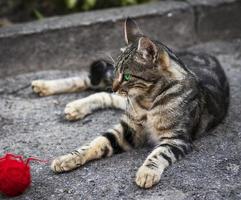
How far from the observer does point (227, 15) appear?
18.2ft

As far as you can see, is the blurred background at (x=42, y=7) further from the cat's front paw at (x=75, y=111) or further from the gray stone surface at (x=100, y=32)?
the cat's front paw at (x=75, y=111)

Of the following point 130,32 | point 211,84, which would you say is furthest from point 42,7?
point 211,84

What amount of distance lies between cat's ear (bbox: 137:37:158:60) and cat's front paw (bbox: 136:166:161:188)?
71 cm

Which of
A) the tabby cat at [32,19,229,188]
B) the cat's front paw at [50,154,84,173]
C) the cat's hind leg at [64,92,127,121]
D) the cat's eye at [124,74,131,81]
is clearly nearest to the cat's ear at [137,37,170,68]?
the tabby cat at [32,19,229,188]

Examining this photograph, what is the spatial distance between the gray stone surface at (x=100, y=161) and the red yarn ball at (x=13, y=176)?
92 millimetres

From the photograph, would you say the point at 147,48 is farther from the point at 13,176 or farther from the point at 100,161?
the point at 13,176

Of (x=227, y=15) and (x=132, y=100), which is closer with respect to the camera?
(x=132, y=100)

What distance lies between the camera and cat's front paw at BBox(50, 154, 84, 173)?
3.41 m

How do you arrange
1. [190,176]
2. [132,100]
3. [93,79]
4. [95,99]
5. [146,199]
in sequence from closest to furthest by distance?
[146,199]
[190,176]
[132,100]
[95,99]
[93,79]

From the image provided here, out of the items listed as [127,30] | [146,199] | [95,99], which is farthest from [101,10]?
[146,199]

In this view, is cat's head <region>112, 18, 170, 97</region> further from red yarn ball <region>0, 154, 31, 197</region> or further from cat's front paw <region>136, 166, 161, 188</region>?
red yarn ball <region>0, 154, 31, 197</region>

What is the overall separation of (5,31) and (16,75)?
0.42 m

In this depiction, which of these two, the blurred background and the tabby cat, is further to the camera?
the blurred background

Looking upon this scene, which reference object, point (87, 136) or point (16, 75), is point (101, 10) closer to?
point (16, 75)
